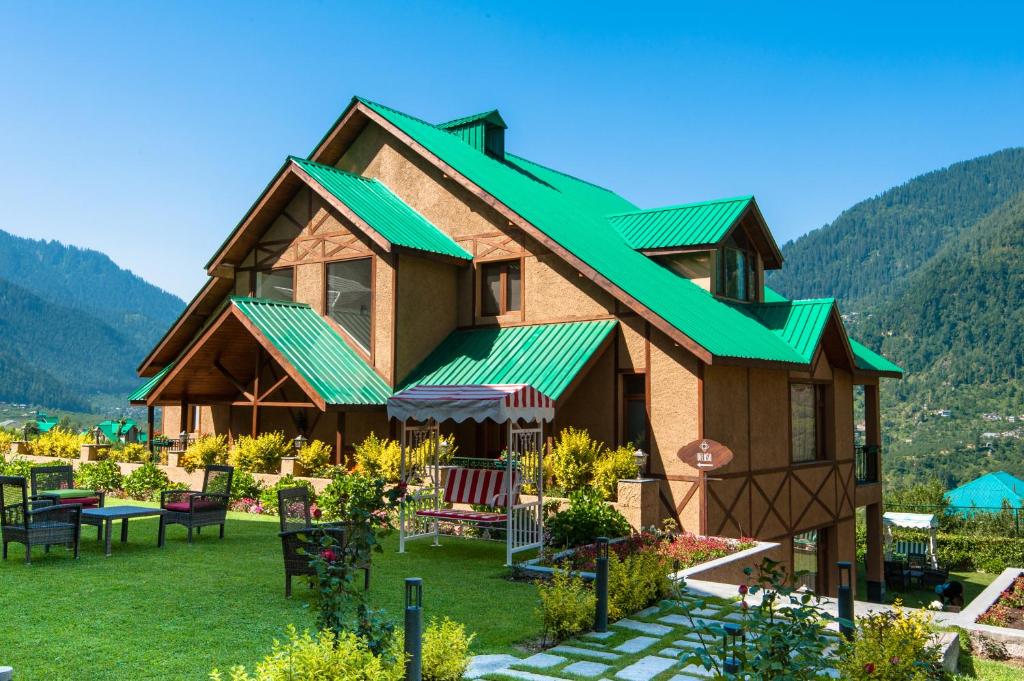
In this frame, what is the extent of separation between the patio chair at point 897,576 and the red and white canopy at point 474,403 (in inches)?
639

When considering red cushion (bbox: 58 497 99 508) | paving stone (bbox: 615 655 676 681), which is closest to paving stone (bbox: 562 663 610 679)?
paving stone (bbox: 615 655 676 681)

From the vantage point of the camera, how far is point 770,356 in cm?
1812

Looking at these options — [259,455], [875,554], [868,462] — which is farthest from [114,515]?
[875,554]

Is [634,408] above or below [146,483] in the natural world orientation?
above

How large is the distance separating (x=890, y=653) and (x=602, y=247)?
45.0ft

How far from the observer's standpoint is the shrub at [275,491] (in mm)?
18297

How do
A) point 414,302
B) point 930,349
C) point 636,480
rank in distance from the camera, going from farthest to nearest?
1. point 930,349
2. point 414,302
3. point 636,480

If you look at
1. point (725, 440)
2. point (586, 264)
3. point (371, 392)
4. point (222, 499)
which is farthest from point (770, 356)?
point (222, 499)

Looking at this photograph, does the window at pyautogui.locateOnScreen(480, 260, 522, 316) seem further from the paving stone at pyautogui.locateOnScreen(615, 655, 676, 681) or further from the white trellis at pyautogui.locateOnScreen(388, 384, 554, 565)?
the paving stone at pyautogui.locateOnScreen(615, 655, 676, 681)

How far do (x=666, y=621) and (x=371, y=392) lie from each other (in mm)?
10526

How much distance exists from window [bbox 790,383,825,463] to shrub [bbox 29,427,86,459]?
19400 millimetres

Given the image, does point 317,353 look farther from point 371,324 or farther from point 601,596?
point 601,596

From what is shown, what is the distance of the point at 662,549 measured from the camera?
45.6ft

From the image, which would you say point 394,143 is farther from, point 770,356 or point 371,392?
point 770,356
